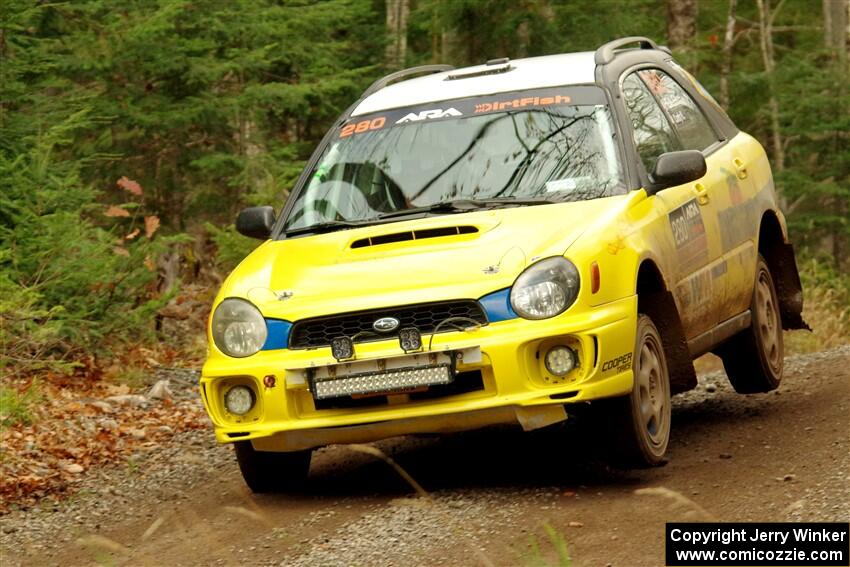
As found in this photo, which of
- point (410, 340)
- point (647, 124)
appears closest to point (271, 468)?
point (410, 340)

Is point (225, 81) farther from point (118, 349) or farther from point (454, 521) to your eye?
point (454, 521)

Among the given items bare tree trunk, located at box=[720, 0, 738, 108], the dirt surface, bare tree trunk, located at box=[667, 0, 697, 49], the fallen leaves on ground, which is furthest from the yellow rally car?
bare tree trunk, located at box=[720, 0, 738, 108]

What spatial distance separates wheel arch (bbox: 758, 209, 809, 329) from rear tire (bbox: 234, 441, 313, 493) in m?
3.48

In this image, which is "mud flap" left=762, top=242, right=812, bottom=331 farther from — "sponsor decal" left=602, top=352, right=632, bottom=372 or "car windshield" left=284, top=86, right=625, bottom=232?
"sponsor decal" left=602, top=352, right=632, bottom=372

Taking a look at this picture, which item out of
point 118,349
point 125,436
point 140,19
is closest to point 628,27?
point 140,19

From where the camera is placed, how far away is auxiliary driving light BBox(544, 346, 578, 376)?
21.8ft

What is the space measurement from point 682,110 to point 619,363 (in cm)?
273

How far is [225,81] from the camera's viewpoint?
16812 millimetres

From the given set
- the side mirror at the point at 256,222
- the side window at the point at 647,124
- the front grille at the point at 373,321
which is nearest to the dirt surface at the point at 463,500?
the front grille at the point at 373,321

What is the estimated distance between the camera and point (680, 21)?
20.3 meters

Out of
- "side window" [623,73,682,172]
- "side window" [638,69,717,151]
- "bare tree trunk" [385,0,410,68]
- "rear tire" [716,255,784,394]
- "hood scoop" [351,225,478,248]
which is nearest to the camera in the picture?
"hood scoop" [351,225,478,248]

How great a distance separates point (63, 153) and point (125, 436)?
768 centimetres

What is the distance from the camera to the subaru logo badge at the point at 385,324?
670 centimetres

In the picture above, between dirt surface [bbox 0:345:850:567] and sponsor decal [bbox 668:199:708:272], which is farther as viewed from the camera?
sponsor decal [bbox 668:199:708:272]
